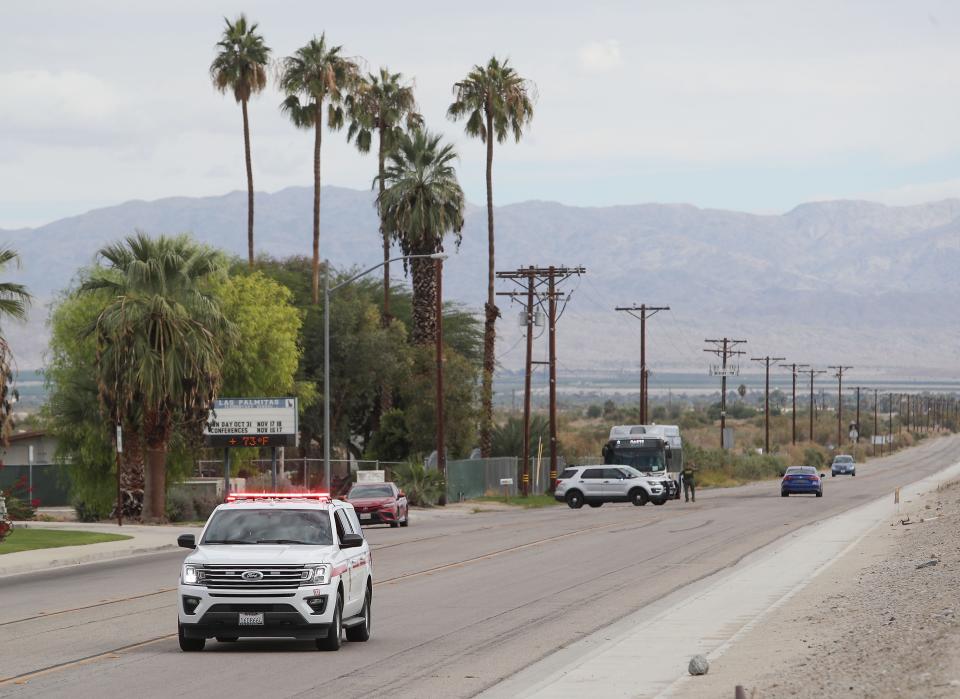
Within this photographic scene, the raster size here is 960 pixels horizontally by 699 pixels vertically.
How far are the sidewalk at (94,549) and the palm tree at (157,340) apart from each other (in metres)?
3.21

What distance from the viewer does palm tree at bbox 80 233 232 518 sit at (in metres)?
47.1

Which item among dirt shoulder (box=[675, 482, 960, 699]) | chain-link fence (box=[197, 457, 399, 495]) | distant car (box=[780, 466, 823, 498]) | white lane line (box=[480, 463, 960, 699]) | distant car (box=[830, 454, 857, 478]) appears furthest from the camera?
distant car (box=[830, 454, 857, 478])

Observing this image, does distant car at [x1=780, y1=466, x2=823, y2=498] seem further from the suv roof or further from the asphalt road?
the suv roof

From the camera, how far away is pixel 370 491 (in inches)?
1939

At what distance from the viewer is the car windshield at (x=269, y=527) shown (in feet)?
58.7

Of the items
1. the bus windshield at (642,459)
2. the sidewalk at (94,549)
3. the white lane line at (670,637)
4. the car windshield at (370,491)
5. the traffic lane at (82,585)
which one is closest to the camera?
the white lane line at (670,637)

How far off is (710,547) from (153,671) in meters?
22.2

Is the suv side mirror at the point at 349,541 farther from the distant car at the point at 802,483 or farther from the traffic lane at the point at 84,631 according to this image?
the distant car at the point at 802,483

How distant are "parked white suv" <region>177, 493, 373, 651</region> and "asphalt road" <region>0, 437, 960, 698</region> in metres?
0.36

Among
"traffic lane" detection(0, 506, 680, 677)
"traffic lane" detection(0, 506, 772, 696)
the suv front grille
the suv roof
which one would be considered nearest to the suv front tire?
"traffic lane" detection(0, 506, 772, 696)

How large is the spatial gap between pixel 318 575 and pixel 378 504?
31672 mm

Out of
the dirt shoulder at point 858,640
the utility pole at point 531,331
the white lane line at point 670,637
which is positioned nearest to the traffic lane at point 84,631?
the white lane line at point 670,637

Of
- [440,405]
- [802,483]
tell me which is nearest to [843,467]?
[802,483]

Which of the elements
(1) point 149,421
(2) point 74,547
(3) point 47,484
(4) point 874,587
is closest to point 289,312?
(3) point 47,484
